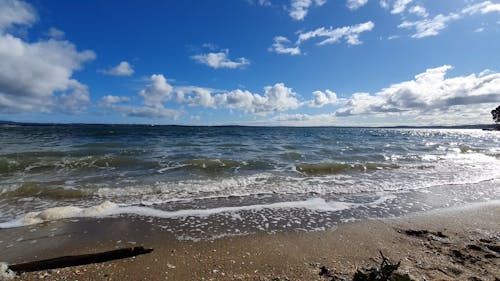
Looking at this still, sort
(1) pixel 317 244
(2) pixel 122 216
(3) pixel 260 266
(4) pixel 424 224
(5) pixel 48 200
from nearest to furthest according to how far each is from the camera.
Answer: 1. (3) pixel 260 266
2. (1) pixel 317 244
3. (4) pixel 424 224
4. (2) pixel 122 216
5. (5) pixel 48 200

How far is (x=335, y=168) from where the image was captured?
1503 cm

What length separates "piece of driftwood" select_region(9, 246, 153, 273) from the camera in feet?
14.0

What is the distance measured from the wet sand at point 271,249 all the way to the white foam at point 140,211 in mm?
447

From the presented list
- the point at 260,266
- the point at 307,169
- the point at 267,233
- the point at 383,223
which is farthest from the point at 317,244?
the point at 307,169

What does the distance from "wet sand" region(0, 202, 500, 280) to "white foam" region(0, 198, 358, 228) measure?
0.45m

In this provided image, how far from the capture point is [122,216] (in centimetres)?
705

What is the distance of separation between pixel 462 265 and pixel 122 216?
7.19 meters

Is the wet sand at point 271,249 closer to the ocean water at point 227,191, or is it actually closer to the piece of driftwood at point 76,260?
the piece of driftwood at point 76,260

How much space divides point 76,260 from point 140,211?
302cm

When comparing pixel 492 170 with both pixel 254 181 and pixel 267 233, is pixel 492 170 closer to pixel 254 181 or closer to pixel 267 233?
pixel 254 181

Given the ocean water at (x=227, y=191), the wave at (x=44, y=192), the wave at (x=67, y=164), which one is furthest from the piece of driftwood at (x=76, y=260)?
the wave at (x=67, y=164)

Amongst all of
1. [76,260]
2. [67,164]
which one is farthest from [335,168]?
[67,164]

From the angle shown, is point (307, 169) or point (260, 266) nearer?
point (260, 266)

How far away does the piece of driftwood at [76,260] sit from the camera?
4.27 m
